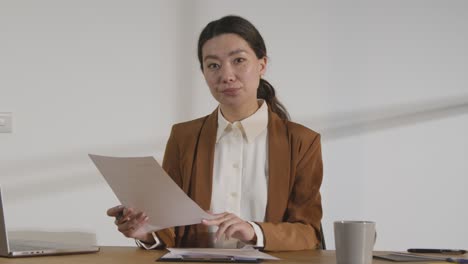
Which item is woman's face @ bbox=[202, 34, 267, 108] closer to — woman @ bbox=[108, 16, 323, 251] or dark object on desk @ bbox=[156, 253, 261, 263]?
woman @ bbox=[108, 16, 323, 251]

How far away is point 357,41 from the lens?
9.59 ft

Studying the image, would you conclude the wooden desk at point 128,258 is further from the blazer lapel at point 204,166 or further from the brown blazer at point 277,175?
the blazer lapel at point 204,166

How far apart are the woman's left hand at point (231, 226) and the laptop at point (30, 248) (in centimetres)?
30

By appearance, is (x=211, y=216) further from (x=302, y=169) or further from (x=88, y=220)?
(x=88, y=220)

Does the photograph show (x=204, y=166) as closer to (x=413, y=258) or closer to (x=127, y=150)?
(x=413, y=258)

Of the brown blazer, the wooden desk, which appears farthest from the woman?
the wooden desk

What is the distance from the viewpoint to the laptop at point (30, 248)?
136 cm

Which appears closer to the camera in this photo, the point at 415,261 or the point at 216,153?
the point at 415,261

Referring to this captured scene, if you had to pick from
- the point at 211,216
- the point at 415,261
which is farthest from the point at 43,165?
the point at 415,261

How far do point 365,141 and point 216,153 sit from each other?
1.25 m

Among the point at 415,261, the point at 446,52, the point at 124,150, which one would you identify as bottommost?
the point at 415,261

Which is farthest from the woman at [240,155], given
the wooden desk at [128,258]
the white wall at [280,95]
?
the white wall at [280,95]

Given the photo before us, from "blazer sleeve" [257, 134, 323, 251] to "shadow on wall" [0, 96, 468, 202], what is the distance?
43.6 inches

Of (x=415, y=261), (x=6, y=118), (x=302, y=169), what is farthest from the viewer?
(x=6, y=118)
